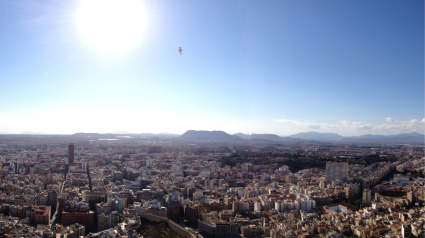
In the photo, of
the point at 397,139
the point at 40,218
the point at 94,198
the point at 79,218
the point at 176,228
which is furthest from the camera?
the point at 397,139

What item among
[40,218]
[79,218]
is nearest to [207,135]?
[79,218]

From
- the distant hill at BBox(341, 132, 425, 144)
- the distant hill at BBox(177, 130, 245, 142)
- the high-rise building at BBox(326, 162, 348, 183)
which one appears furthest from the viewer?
the distant hill at BBox(177, 130, 245, 142)

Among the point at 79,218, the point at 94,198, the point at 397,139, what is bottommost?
the point at 79,218

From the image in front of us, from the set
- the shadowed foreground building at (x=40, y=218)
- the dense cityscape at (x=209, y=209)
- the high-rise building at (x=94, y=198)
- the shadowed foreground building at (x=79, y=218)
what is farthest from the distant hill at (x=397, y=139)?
the shadowed foreground building at (x=40, y=218)

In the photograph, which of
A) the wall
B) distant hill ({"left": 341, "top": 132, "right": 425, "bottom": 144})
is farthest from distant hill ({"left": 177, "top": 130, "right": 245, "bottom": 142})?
the wall

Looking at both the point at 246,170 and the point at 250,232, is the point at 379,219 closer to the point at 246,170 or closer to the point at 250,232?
the point at 250,232

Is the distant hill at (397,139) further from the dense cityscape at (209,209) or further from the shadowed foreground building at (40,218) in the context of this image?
the shadowed foreground building at (40,218)

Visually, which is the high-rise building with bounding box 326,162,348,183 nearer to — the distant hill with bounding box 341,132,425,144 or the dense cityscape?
the dense cityscape

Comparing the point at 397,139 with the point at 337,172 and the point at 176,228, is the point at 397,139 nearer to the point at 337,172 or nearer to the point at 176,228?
the point at 337,172

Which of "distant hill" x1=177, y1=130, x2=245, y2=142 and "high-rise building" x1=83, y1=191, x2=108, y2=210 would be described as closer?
"high-rise building" x1=83, y1=191, x2=108, y2=210
